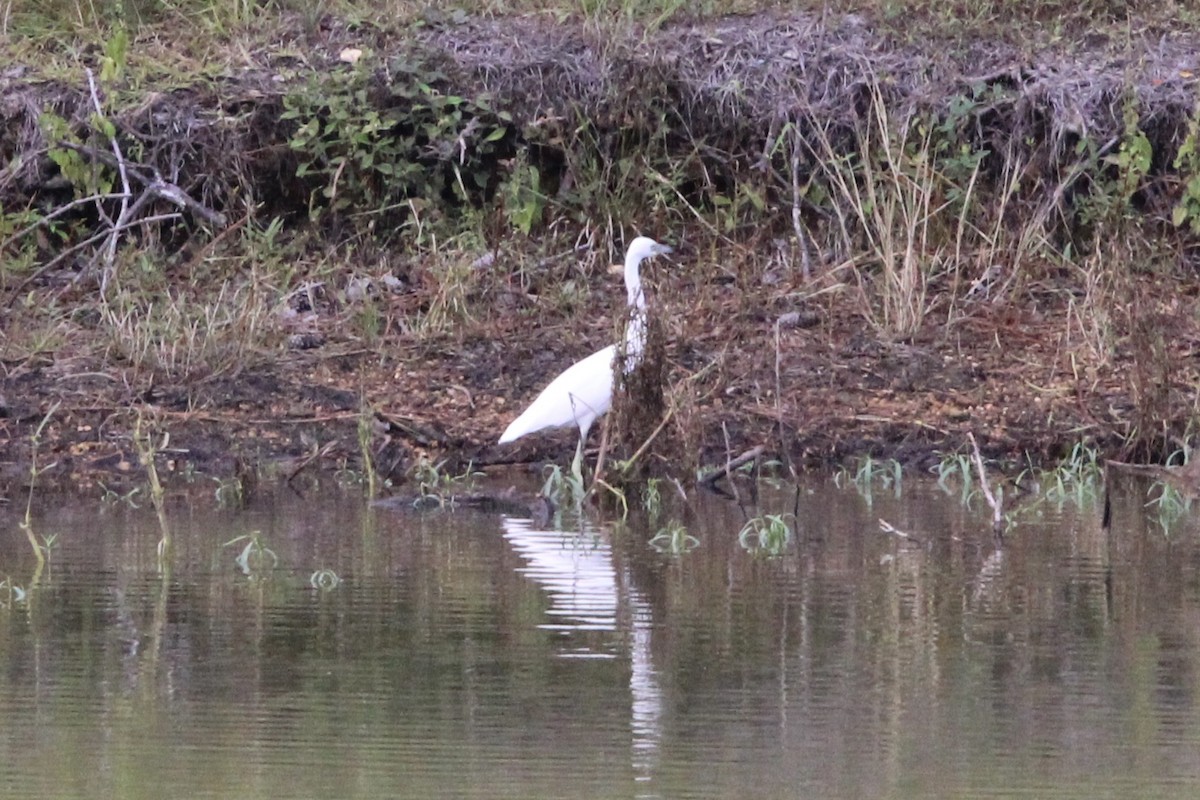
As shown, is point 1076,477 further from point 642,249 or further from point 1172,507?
point 642,249

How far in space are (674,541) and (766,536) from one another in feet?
1.01

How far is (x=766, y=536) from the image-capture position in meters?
7.39

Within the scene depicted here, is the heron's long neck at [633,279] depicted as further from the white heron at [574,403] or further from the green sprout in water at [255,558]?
the green sprout in water at [255,558]

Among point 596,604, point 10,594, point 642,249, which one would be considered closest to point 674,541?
point 596,604

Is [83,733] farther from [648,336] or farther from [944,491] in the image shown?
[944,491]

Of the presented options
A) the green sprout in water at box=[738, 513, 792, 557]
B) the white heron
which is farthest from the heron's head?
the green sprout in water at box=[738, 513, 792, 557]

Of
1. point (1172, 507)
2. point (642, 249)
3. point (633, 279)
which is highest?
point (642, 249)

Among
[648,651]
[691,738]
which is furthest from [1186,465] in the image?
[691,738]

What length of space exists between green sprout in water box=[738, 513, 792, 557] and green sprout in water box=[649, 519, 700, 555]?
0.57 ft

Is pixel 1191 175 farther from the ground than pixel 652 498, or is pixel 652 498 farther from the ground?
pixel 1191 175

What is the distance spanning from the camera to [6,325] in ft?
36.8

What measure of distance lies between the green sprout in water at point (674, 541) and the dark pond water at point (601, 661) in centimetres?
3

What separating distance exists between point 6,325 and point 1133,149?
19.7 feet

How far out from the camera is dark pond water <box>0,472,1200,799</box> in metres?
4.40
